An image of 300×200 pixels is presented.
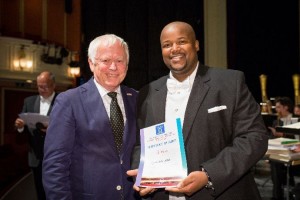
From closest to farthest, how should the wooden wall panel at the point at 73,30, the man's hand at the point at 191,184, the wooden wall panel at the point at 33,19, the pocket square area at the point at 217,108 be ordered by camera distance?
the man's hand at the point at 191,184, the pocket square area at the point at 217,108, the wooden wall panel at the point at 33,19, the wooden wall panel at the point at 73,30

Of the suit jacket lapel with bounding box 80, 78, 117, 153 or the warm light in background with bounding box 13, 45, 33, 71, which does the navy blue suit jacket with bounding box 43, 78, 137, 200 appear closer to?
the suit jacket lapel with bounding box 80, 78, 117, 153

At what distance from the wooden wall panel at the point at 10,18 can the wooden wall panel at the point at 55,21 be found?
1360 millimetres

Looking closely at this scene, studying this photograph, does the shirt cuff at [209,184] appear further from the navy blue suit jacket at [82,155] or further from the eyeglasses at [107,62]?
the eyeglasses at [107,62]

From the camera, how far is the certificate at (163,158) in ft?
4.52

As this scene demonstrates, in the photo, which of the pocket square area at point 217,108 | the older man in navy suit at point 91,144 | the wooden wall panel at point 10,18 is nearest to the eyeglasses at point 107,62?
the older man in navy suit at point 91,144

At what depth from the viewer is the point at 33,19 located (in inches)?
560

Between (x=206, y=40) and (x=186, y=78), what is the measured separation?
4651 millimetres

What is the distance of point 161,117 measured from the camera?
1.60 meters

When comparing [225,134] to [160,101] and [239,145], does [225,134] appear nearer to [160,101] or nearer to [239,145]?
[239,145]

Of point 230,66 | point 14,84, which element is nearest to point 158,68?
point 230,66

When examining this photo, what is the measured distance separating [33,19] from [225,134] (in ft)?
46.2

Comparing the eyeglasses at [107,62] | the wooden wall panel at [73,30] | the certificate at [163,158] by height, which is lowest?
the certificate at [163,158]

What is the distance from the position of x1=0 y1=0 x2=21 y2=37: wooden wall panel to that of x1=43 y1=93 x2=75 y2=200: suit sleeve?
12.7 metres

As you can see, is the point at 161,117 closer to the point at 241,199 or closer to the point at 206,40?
the point at 241,199
